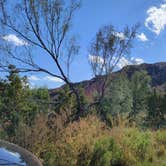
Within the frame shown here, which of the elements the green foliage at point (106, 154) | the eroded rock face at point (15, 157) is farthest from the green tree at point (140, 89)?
the eroded rock face at point (15, 157)

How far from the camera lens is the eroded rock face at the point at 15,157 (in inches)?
109

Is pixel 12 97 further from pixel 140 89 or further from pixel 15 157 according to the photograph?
pixel 140 89

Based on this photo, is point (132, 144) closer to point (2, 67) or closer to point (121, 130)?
point (121, 130)

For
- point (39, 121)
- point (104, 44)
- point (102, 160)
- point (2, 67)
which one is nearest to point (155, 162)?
point (102, 160)

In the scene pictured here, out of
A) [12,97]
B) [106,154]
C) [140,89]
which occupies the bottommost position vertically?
[106,154]

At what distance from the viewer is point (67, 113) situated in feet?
32.9

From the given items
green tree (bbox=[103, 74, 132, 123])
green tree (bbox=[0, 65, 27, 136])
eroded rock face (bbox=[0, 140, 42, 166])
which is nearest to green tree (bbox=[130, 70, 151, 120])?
green tree (bbox=[103, 74, 132, 123])

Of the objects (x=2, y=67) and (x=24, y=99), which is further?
(x=24, y=99)

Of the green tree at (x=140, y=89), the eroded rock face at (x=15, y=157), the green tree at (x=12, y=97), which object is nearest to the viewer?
the eroded rock face at (x=15, y=157)

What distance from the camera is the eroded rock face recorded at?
2.76 metres

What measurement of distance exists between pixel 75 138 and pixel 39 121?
0.95m

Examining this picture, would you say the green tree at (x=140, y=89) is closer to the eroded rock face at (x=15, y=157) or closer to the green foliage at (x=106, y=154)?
the green foliage at (x=106, y=154)

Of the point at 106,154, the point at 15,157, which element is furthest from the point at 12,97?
the point at 15,157

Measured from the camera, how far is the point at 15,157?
2.92m
